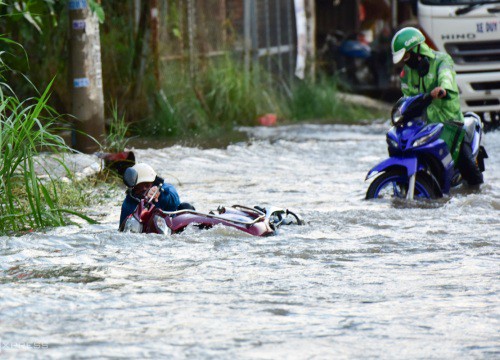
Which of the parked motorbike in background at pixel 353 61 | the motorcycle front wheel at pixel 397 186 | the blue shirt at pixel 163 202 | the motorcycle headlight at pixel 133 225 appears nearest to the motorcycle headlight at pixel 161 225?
the motorcycle headlight at pixel 133 225

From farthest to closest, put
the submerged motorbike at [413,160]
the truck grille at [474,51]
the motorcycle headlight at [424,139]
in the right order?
the truck grille at [474,51]
the motorcycle headlight at [424,139]
the submerged motorbike at [413,160]

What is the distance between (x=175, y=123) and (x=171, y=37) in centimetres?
189

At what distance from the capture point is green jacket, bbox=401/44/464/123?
10609mm

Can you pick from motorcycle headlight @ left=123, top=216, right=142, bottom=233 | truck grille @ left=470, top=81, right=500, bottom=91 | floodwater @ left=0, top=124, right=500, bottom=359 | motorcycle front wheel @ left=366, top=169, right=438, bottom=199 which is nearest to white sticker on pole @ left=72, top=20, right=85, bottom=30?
floodwater @ left=0, top=124, right=500, bottom=359

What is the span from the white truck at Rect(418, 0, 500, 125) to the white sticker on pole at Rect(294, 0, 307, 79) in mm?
4599

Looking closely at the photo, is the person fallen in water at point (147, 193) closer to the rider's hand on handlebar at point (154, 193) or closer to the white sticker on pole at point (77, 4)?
the rider's hand on handlebar at point (154, 193)

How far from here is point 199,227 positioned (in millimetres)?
7922

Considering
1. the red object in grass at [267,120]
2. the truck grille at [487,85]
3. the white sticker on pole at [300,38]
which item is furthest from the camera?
the white sticker on pole at [300,38]

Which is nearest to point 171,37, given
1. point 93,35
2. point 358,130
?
point 358,130

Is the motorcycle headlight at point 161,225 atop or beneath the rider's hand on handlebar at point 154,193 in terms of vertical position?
beneath

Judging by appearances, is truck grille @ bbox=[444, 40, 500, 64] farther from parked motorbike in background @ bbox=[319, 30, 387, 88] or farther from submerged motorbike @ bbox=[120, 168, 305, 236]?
submerged motorbike @ bbox=[120, 168, 305, 236]

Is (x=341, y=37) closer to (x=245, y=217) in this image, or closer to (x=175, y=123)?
(x=175, y=123)

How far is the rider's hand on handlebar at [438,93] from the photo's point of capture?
10.4 metres

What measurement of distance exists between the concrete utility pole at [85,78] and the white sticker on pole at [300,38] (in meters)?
9.02
